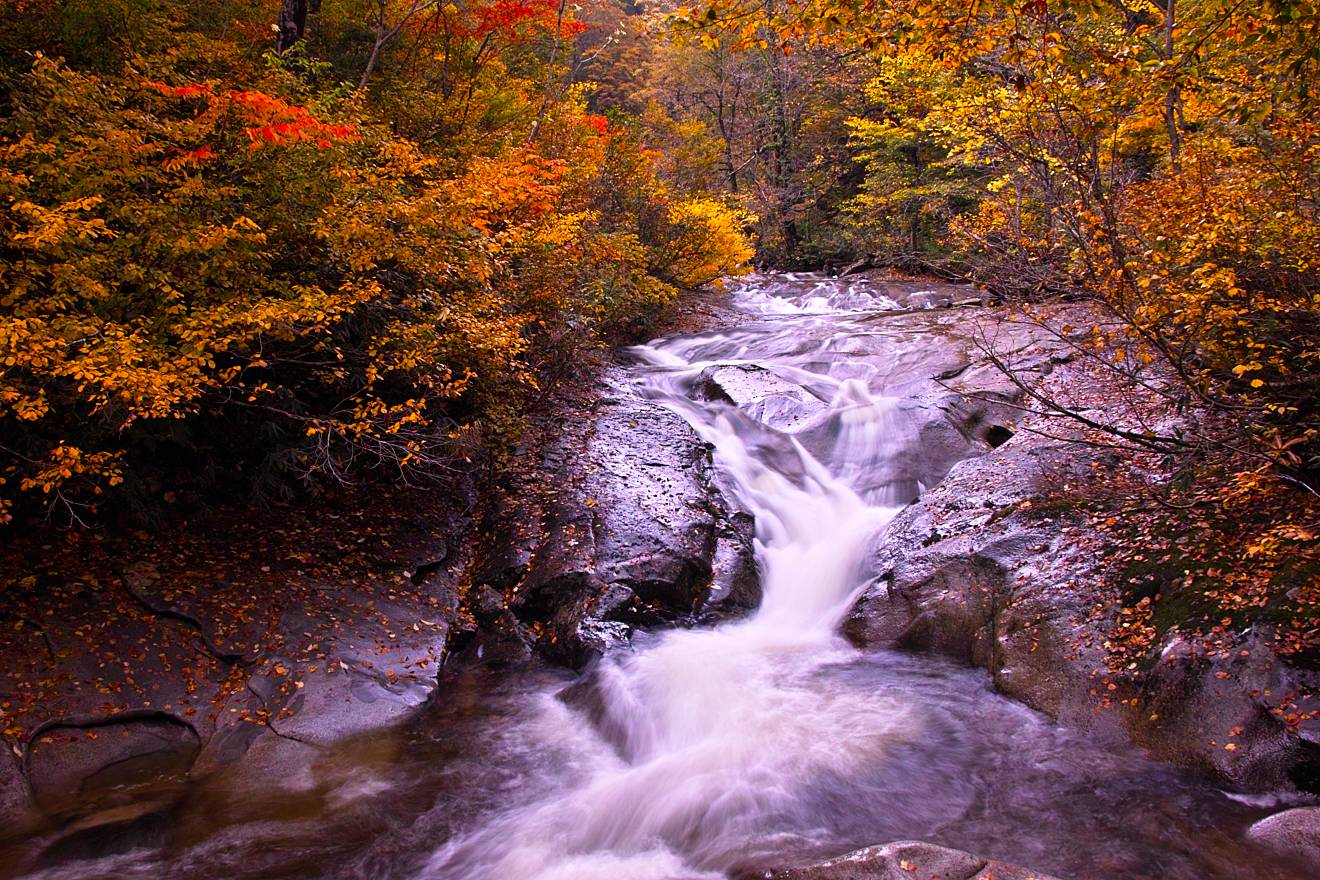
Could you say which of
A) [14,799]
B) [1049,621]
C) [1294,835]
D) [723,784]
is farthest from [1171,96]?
[14,799]

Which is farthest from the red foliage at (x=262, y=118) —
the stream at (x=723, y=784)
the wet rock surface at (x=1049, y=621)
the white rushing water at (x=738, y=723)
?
the wet rock surface at (x=1049, y=621)

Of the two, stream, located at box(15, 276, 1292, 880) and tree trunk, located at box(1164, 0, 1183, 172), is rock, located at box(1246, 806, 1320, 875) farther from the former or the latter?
tree trunk, located at box(1164, 0, 1183, 172)

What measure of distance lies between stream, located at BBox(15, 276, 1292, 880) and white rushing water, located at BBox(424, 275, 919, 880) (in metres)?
0.02

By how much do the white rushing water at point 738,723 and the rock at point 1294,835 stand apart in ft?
6.97

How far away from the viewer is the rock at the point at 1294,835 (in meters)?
3.64

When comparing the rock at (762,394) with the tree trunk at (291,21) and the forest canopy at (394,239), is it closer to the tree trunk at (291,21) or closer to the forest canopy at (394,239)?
the forest canopy at (394,239)

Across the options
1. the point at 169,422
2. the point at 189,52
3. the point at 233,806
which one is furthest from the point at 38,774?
the point at 189,52

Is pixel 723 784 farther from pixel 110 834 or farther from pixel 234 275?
pixel 234 275

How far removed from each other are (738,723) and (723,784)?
0.78m

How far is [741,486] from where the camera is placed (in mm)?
9586

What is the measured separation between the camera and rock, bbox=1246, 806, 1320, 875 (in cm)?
364

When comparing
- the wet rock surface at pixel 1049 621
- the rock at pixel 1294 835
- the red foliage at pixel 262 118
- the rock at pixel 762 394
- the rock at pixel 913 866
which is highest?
the red foliage at pixel 262 118

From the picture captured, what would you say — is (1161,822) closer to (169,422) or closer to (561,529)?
(561,529)

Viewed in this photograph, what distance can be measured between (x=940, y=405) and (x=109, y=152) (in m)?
9.35
